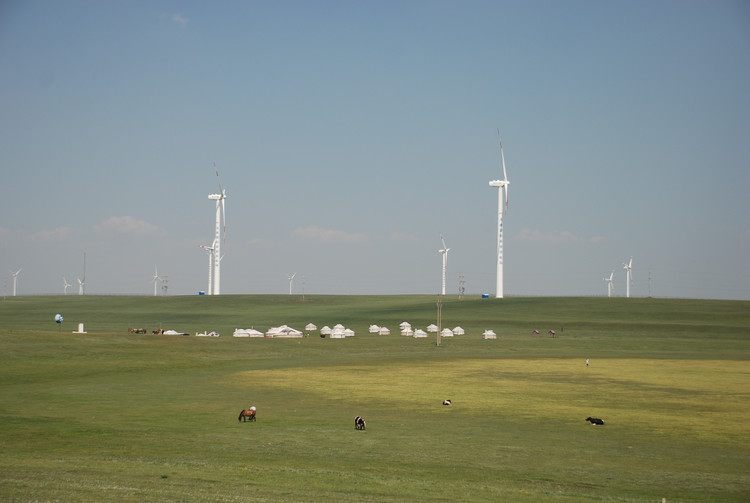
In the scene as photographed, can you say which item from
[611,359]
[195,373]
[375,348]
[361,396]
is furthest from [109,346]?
[611,359]

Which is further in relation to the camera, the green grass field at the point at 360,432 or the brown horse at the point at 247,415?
the brown horse at the point at 247,415

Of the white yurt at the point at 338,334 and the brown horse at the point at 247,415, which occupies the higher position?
the brown horse at the point at 247,415

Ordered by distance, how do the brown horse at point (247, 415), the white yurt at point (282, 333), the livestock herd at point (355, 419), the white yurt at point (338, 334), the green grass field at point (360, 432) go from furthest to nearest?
the white yurt at point (338, 334) < the white yurt at point (282, 333) < the brown horse at point (247, 415) < the livestock herd at point (355, 419) < the green grass field at point (360, 432)

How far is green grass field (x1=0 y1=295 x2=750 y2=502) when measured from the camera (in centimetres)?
2492

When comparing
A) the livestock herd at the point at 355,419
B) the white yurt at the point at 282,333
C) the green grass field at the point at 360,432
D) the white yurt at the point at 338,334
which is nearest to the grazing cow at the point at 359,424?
the livestock herd at the point at 355,419

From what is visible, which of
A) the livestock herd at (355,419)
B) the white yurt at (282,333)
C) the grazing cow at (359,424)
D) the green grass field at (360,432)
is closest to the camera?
the green grass field at (360,432)

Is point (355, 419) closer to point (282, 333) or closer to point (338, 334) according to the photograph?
point (282, 333)

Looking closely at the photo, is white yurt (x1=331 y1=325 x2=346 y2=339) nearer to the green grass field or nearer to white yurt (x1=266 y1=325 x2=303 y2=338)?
white yurt (x1=266 y1=325 x2=303 y2=338)

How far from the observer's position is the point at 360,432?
3825 centimetres

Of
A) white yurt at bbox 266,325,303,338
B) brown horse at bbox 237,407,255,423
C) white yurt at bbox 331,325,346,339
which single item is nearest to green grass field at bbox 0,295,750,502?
brown horse at bbox 237,407,255,423

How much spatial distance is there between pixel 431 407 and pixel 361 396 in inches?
305

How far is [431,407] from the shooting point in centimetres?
4959

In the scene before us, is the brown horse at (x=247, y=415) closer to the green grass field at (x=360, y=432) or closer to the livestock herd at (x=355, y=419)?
the livestock herd at (x=355, y=419)

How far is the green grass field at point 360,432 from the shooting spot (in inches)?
981
